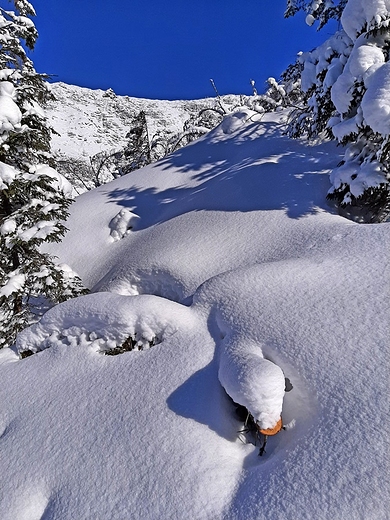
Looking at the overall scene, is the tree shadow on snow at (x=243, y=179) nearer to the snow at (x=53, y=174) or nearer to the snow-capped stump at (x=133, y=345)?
the snow at (x=53, y=174)

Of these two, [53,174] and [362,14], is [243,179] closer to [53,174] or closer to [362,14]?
[362,14]

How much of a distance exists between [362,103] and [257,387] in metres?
5.24

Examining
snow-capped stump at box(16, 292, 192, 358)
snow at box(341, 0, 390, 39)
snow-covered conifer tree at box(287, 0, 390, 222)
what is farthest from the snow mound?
snow at box(341, 0, 390, 39)

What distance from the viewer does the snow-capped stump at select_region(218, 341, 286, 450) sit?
273cm

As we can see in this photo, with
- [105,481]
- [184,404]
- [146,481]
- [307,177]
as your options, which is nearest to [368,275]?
[184,404]

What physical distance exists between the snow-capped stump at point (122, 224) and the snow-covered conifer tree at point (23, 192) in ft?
6.80

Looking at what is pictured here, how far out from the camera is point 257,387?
2.82m

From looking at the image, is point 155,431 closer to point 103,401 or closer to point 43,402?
point 103,401

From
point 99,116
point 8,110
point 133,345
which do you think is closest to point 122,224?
point 8,110

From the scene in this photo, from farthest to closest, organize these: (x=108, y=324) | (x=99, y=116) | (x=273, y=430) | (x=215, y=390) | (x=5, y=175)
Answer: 1. (x=99, y=116)
2. (x=5, y=175)
3. (x=108, y=324)
4. (x=215, y=390)
5. (x=273, y=430)

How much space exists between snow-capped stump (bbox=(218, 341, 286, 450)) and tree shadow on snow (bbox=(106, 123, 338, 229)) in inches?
154

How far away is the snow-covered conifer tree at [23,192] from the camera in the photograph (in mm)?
6062

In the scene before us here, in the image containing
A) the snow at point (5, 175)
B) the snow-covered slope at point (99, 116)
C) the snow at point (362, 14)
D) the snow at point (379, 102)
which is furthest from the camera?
the snow-covered slope at point (99, 116)

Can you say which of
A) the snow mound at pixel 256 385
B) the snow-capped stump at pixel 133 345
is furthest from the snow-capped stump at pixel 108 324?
the snow mound at pixel 256 385
